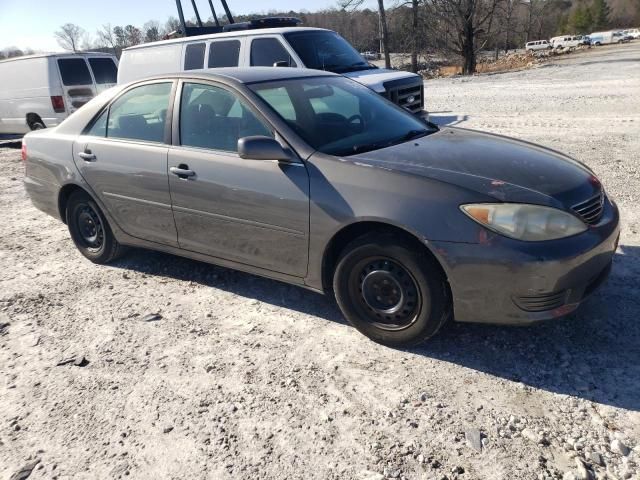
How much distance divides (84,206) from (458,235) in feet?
11.5

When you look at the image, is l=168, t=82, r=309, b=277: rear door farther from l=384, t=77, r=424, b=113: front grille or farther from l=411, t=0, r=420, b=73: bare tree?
l=411, t=0, r=420, b=73: bare tree

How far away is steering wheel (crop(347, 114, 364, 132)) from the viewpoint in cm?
377

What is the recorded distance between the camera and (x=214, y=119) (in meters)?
3.76

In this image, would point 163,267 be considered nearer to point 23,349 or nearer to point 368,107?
point 23,349

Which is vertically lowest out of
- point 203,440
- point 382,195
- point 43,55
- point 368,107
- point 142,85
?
point 203,440

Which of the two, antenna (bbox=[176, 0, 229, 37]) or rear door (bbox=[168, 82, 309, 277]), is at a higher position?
antenna (bbox=[176, 0, 229, 37])

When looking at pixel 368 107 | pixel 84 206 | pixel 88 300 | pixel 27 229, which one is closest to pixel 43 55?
pixel 27 229

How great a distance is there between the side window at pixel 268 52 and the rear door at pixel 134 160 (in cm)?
464

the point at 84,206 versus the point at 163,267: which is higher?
the point at 84,206

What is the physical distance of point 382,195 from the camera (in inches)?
117

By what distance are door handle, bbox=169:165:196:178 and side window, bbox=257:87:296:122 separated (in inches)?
29.4

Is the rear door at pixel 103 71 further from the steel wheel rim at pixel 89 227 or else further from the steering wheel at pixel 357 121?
the steering wheel at pixel 357 121

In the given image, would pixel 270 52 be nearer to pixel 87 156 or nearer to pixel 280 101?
pixel 87 156

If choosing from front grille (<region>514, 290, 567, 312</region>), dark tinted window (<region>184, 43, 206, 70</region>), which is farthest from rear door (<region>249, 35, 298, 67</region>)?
front grille (<region>514, 290, 567, 312</region>)
